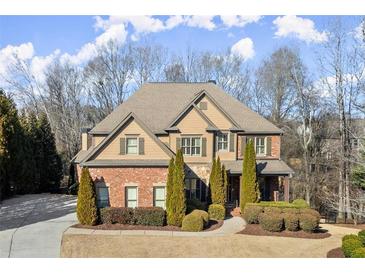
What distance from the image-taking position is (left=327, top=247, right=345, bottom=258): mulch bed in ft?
47.7

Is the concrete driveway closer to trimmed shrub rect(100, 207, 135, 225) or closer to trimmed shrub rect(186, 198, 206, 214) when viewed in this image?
trimmed shrub rect(100, 207, 135, 225)

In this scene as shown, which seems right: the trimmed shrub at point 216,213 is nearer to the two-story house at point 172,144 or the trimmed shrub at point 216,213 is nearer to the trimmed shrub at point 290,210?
the two-story house at point 172,144

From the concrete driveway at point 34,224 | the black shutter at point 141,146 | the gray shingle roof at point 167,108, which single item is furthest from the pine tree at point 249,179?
→ the concrete driveway at point 34,224

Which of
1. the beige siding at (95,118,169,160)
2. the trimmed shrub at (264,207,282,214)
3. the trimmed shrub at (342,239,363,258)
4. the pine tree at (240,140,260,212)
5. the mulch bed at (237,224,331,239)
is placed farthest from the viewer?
the pine tree at (240,140,260,212)

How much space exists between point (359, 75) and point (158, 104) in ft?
46.6

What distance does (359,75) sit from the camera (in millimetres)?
26312

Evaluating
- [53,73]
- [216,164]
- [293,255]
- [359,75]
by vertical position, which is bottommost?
[293,255]

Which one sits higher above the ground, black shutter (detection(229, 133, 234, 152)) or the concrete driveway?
black shutter (detection(229, 133, 234, 152))

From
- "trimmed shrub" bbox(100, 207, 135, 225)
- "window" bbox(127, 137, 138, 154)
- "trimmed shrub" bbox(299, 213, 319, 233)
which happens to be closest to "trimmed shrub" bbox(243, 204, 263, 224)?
"trimmed shrub" bbox(299, 213, 319, 233)

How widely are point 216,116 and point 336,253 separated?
11520 millimetres

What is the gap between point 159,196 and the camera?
20359mm

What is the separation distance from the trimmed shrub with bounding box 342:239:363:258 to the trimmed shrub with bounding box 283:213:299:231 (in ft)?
12.9

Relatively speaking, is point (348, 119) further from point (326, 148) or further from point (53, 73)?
point (53, 73)

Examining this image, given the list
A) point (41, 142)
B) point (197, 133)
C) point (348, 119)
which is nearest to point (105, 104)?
point (41, 142)
